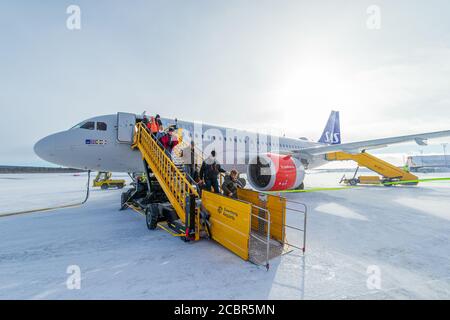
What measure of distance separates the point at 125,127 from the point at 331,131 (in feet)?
73.7

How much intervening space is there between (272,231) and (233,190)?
1.46 meters

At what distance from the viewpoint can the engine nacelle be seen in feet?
28.1

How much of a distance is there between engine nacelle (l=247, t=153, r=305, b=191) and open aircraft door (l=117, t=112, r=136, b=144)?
5479mm

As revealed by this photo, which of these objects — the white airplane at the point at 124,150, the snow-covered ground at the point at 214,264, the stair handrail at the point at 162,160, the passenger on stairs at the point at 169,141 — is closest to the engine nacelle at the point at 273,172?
the white airplane at the point at 124,150

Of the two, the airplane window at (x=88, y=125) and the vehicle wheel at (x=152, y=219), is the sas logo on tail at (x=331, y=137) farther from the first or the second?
the airplane window at (x=88, y=125)

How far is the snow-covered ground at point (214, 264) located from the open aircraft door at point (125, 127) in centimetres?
391

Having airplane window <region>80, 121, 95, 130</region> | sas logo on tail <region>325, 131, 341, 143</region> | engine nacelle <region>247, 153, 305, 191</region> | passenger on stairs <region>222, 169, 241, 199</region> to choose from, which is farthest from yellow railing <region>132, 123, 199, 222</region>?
sas logo on tail <region>325, 131, 341, 143</region>

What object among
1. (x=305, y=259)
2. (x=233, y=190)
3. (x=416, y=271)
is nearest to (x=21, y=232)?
(x=233, y=190)

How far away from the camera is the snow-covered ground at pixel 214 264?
251 cm

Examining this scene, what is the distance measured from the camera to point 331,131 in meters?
23.0

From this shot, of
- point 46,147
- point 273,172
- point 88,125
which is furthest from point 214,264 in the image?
point 46,147

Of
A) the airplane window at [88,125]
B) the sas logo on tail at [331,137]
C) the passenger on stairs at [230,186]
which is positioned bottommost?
the passenger on stairs at [230,186]
